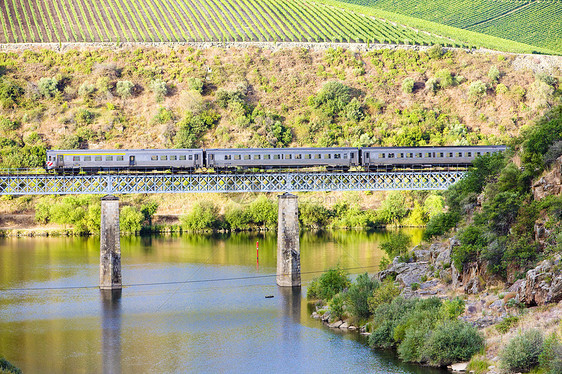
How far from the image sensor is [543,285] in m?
37.6

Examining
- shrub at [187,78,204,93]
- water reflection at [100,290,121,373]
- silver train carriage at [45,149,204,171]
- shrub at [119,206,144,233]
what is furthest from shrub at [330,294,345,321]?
shrub at [187,78,204,93]

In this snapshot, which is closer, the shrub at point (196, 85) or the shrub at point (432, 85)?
the shrub at point (196, 85)

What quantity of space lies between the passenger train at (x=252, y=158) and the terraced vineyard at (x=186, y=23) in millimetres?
67186

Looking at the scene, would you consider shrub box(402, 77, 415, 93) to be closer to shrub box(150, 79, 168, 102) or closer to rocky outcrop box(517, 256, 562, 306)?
shrub box(150, 79, 168, 102)

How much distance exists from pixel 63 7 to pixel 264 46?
1368 inches

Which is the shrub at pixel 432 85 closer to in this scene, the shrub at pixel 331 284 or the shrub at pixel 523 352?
the shrub at pixel 331 284

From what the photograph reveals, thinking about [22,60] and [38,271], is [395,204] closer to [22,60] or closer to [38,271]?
[38,271]

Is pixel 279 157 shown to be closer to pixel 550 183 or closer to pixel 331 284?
pixel 331 284

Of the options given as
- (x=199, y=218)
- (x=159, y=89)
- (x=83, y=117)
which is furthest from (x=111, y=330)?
(x=159, y=89)

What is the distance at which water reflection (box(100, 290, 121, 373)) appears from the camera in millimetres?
40031

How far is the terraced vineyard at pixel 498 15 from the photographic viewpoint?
157m

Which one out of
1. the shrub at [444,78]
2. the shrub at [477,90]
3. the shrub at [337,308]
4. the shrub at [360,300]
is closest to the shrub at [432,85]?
the shrub at [444,78]

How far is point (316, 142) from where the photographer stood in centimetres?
10575

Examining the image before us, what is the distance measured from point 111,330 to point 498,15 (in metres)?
141
